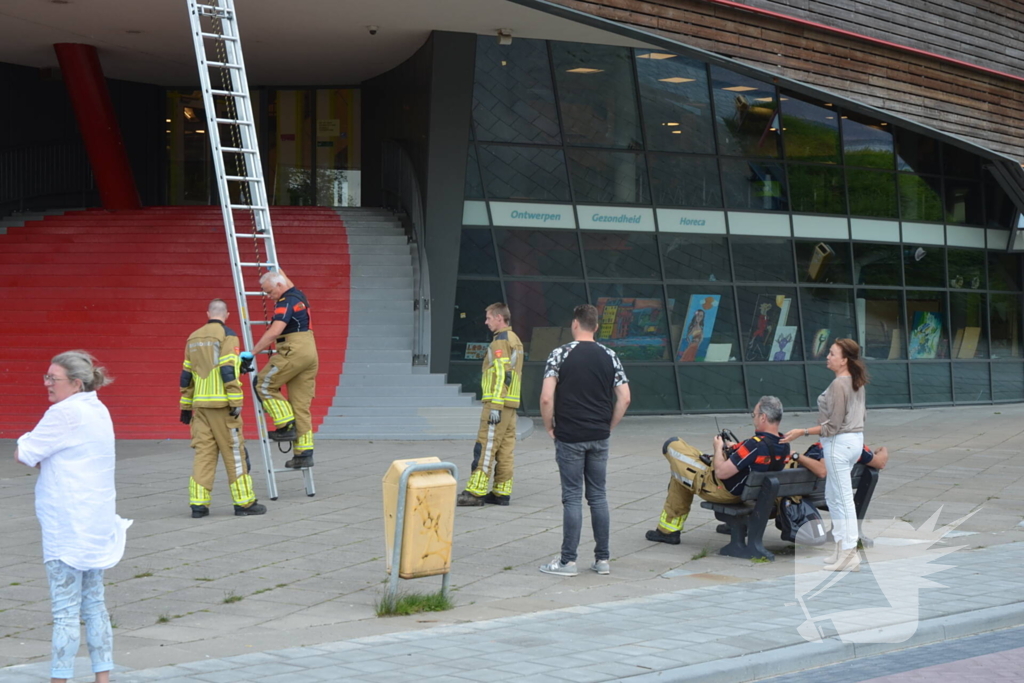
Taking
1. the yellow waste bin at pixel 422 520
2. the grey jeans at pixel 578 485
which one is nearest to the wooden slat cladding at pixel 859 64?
the grey jeans at pixel 578 485

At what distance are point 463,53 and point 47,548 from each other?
1363 centimetres

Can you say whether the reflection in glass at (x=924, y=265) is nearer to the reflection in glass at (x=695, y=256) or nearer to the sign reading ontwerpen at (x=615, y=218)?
the reflection in glass at (x=695, y=256)

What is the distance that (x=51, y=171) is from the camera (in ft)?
77.4

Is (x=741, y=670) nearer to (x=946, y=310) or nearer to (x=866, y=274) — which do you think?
(x=866, y=274)

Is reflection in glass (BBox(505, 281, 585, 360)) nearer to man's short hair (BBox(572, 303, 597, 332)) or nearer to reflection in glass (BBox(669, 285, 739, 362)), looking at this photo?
reflection in glass (BBox(669, 285, 739, 362))

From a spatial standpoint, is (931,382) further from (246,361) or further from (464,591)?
(464,591)

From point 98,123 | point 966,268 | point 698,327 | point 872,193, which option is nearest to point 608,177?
point 698,327

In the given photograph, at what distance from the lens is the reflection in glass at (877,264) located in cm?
2256

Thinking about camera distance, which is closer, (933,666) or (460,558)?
(933,666)

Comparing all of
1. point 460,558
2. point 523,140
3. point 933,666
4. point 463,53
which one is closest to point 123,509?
point 460,558

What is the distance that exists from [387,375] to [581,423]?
8.89 metres

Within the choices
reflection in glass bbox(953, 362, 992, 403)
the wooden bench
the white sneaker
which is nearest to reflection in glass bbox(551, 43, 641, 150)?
reflection in glass bbox(953, 362, 992, 403)

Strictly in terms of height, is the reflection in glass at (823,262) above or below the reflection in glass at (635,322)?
above

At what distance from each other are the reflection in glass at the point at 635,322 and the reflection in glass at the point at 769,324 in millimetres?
1643
